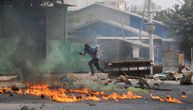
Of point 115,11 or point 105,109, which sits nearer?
point 105,109

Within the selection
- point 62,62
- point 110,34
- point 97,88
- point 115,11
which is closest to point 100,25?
point 110,34

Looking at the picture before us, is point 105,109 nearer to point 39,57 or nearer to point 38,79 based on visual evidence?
point 38,79

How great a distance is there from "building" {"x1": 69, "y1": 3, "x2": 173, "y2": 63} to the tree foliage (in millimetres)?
2348

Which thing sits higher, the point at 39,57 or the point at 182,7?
the point at 182,7

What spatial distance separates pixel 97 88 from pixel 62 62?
9.24 m

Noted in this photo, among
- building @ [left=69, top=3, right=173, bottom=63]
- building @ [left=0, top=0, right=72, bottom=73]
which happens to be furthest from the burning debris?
building @ [left=69, top=3, right=173, bottom=63]

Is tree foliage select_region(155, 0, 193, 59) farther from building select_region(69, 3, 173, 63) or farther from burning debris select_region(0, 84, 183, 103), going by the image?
burning debris select_region(0, 84, 183, 103)

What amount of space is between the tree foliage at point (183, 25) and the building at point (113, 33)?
2348 millimetres

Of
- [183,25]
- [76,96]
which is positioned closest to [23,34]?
[76,96]

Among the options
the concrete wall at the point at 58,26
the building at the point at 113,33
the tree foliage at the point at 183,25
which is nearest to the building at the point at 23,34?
the concrete wall at the point at 58,26

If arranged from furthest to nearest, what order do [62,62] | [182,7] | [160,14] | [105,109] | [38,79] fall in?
[160,14]
[182,7]
[62,62]
[38,79]
[105,109]

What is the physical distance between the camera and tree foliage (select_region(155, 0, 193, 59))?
49.2m

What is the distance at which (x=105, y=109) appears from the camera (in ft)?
40.3

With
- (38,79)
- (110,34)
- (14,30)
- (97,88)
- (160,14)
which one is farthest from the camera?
(160,14)
